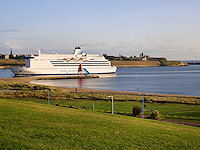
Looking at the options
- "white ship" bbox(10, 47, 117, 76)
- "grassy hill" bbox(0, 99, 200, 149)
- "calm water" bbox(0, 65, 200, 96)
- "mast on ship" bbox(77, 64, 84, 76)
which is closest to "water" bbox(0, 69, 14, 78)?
"white ship" bbox(10, 47, 117, 76)

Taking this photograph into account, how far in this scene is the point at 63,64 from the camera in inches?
3438

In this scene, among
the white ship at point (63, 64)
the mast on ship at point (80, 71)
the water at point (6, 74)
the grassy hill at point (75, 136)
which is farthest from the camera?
the mast on ship at point (80, 71)

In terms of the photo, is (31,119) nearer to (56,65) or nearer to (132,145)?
(132,145)

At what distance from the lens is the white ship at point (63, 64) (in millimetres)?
80562

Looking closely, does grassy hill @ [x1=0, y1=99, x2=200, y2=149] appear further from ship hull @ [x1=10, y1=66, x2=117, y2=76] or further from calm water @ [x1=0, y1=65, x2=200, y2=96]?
ship hull @ [x1=10, y1=66, x2=117, y2=76]

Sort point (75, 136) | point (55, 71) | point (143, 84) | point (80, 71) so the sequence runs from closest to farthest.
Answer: point (75, 136) < point (143, 84) < point (55, 71) < point (80, 71)

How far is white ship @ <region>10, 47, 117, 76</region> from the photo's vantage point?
3172 inches

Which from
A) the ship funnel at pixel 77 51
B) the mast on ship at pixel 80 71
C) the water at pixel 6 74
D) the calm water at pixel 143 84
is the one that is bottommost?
the calm water at pixel 143 84

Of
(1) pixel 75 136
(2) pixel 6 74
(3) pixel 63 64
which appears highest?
(3) pixel 63 64

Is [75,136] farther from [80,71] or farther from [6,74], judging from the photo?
[6,74]

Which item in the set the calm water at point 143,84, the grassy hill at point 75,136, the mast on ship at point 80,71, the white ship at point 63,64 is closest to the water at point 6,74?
the white ship at point 63,64

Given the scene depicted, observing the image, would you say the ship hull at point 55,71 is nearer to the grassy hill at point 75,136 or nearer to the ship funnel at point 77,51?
the ship funnel at point 77,51

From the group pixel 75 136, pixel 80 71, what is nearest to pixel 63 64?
pixel 80 71

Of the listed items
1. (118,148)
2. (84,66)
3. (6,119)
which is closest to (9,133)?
(6,119)
